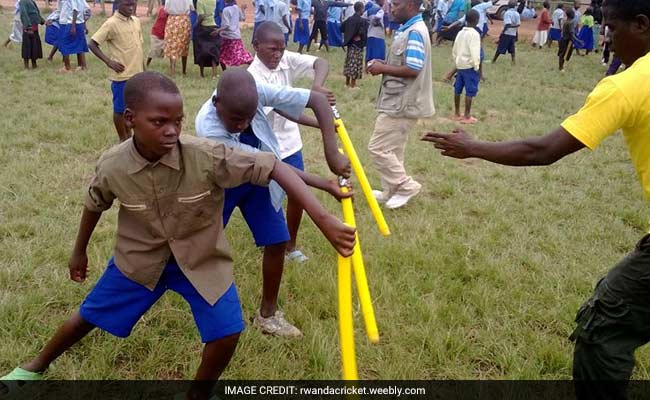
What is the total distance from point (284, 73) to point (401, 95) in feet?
4.84

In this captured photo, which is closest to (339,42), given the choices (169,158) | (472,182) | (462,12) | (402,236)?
(462,12)

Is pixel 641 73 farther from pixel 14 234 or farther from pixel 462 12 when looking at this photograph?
pixel 462 12

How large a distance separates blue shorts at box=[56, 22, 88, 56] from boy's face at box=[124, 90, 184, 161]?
858cm

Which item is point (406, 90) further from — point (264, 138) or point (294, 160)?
point (264, 138)

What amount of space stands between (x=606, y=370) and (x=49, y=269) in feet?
10.0

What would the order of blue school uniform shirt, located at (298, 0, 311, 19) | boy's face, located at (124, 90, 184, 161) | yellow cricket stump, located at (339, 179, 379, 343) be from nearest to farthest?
yellow cricket stump, located at (339, 179, 379, 343)
boy's face, located at (124, 90, 184, 161)
blue school uniform shirt, located at (298, 0, 311, 19)

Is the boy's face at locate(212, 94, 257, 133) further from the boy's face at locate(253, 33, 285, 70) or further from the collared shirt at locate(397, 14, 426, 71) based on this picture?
the collared shirt at locate(397, 14, 426, 71)

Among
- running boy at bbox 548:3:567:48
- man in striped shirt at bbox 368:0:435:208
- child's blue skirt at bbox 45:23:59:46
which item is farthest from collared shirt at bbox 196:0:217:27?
running boy at bbox 548:3:567:48

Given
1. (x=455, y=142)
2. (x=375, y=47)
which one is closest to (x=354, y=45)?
(x=375, y=47)

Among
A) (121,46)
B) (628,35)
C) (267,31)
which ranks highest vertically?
(628,35)

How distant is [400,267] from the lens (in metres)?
3.72

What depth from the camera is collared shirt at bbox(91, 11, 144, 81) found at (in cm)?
568

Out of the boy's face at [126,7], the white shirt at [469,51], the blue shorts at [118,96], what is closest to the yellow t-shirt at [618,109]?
the blue shorts at [118,96]

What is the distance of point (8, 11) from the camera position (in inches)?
677
